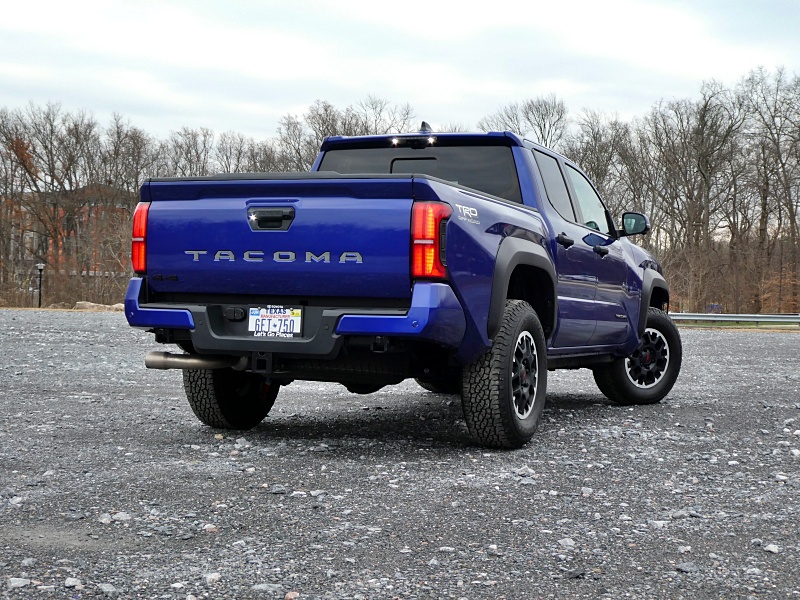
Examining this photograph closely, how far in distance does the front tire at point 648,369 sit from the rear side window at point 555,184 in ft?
5.79

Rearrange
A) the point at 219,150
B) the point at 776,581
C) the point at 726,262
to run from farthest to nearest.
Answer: the point at 219,150 → the point at 726,262 → the point at 776,581

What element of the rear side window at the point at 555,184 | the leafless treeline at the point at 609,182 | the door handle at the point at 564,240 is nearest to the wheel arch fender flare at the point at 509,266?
the door handle at the point at 564,240

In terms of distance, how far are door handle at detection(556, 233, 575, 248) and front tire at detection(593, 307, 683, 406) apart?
6.25ft

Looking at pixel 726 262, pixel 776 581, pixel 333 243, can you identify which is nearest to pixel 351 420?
pixel 333 243

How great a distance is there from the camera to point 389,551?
3.56 meters

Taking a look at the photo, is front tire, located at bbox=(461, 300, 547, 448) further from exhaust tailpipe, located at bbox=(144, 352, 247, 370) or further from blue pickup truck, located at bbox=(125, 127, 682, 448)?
exhaust tailpipe, located at bbox=(144, 352, 247, 370)

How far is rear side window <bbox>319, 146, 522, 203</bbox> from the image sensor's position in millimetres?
6785

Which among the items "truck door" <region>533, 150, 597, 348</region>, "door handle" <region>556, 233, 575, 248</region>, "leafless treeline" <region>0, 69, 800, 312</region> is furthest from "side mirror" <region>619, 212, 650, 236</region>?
"leafless treeline" <region>0, 69, 800, 312</region>

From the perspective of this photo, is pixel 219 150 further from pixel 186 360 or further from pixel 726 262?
pixel 186 360

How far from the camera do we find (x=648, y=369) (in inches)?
345

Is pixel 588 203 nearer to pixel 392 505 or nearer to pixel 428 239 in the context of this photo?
pixel 428 239

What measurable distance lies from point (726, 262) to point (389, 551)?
4668cm

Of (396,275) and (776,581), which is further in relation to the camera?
(396,275)

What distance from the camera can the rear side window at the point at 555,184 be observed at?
23.2 ft
